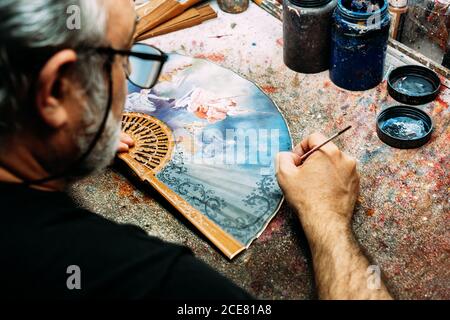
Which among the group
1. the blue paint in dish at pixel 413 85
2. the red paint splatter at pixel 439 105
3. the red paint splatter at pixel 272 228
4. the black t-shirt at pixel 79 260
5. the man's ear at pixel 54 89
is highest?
the man's ear at pixel 54 89

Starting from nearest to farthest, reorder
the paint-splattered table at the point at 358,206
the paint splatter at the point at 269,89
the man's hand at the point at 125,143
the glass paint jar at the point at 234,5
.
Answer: the paint-splattered table at the point at 358,206 → the man's hand at the point at 125,143 → the paint splatter at the point at 269,89 → the glass paint jar at the point at 234,5

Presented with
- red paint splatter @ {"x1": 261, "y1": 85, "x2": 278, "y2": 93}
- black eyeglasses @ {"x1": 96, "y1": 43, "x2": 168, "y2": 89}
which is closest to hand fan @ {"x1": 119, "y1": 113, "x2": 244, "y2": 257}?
black eyeglasses @ {"x1": 96, "y1": 43, "x2": 168, "y2": 89}

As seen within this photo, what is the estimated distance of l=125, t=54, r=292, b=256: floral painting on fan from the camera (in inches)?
58.2

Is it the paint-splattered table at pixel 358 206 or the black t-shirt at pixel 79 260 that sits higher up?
the black t-shirt at pixel 79 260

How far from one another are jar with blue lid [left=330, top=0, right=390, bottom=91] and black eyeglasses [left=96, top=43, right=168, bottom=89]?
75 centimetres

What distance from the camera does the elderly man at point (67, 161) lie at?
2.89 feet

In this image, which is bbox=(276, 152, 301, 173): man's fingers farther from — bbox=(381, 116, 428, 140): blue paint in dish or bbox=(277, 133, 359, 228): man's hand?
bbox=(381, 116, 428, 140): blue paint in dish

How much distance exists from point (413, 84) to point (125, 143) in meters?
1.15

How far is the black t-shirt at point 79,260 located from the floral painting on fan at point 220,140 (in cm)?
43

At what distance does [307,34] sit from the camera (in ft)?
6.07

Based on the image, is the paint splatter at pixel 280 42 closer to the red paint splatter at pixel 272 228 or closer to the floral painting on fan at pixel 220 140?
the floral painting on fan at pixel 220 140

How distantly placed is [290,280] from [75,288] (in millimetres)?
623

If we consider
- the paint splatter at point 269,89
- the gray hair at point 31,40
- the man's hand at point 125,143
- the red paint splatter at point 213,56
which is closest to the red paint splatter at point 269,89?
the paint splatter at point 269,89
